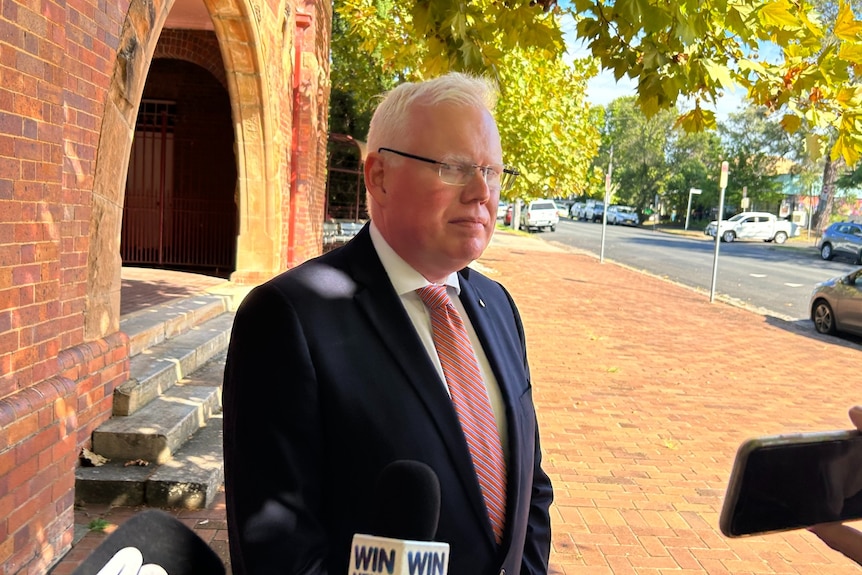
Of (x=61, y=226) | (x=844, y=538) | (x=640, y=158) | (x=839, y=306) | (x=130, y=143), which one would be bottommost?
(x=839, y=306)

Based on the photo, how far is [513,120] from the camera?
17109mm

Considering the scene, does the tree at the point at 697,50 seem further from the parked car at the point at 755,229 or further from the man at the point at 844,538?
the parked car at the point at 755,229

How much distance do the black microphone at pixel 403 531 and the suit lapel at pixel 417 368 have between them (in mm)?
476

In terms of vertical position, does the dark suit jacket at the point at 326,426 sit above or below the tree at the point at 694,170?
below

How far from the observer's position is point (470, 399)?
1.70 m

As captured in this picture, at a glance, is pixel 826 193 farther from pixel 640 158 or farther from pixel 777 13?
pixel 777 13

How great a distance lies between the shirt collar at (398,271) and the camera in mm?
1720

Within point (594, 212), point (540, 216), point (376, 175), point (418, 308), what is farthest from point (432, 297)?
point (594, 212)

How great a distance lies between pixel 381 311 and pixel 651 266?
23.6 meters

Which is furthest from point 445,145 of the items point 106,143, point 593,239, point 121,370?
point 593,239

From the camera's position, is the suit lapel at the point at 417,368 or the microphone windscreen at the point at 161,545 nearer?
the microphone windscreen at the point at 161,545

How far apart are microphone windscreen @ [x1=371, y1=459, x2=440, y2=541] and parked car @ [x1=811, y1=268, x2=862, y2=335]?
13.1m

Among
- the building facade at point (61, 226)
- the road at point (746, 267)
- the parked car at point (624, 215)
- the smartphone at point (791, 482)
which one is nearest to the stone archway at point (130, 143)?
the building facade at point (61, 226)

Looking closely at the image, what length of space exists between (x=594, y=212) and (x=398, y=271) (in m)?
67.0
